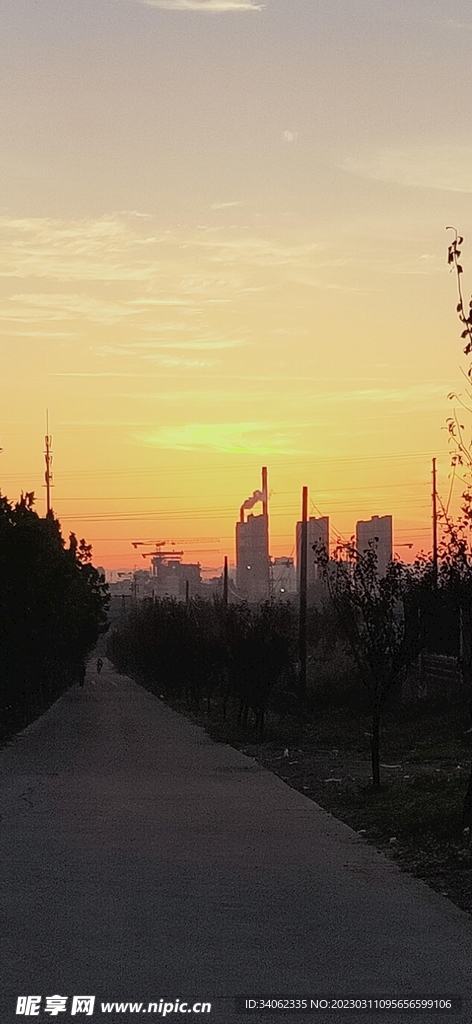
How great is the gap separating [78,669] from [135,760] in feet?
189

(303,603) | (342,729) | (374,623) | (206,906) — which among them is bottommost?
(342,729)

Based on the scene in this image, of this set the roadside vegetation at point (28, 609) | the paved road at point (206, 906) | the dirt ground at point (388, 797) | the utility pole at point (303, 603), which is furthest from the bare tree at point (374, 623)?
the utility pole at point (303, 603)

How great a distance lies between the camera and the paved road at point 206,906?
786 cm

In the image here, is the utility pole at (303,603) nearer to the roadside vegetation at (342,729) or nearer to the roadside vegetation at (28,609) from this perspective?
the roadside vegetation at (342,729)

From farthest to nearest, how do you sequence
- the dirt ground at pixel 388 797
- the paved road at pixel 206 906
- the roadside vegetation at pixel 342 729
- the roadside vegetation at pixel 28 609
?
1. the roadside vegetation at pixel 28 609
2. the roadside vegetation at pixel 342 729
3. the dirt ground at pixel 388 797
4. the paved road at pixel 206 906

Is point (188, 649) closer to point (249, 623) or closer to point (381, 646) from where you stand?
point (249, 623)

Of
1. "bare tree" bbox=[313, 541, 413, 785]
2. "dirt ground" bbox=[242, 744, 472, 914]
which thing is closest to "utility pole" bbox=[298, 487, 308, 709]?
"dirt ground" bbox=[242, 744, 472, 914]

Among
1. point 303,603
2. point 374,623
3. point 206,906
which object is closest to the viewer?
point 206,906

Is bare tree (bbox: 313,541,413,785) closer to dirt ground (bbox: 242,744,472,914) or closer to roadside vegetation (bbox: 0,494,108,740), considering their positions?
dirt ground (bbox: 242,744,472,914)

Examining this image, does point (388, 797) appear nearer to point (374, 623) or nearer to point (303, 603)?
point (374, 623)

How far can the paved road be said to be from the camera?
25.8ft

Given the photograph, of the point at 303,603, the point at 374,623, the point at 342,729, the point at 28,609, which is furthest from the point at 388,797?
the point at 303,603

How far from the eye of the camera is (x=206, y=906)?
1047 centimetres

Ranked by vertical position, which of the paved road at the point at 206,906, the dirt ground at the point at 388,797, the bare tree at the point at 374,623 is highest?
the bare tree at the point at 374,623
